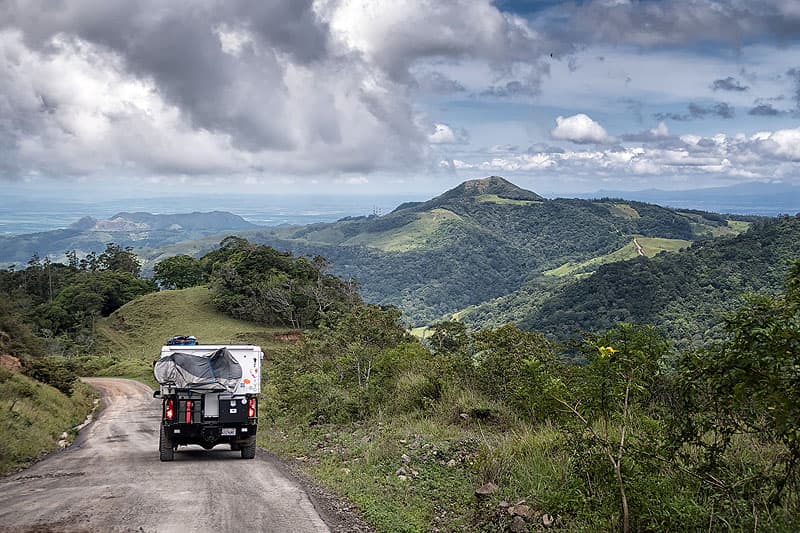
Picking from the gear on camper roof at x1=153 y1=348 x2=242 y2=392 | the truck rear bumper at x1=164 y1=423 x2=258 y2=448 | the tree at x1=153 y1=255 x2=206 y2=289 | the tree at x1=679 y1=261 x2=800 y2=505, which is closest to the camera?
the tree at x1=679 y1=261 x2=800 y2=505

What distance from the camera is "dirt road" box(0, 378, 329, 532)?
24.0ft

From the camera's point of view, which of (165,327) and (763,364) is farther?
(165,327)

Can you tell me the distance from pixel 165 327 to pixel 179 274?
26944 mm

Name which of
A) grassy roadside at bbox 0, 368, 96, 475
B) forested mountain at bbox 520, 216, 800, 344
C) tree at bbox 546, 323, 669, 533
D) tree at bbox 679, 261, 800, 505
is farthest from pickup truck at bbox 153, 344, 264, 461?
forested mountain at bbox 520, 216, 800, 344

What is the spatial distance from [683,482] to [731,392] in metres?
1.64

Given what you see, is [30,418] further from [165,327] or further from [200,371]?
[165,327]

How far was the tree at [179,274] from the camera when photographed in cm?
8681

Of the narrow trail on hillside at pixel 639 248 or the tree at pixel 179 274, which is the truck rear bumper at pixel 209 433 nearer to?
the tree at pixel 179 274

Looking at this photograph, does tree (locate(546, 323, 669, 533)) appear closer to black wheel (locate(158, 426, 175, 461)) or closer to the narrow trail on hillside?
black wheel (locate(158, 426, 175, 461))

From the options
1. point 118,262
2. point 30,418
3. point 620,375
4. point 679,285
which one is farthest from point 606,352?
point 118,262

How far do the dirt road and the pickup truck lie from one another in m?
0.50

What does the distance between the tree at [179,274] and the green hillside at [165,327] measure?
1578 centimetres

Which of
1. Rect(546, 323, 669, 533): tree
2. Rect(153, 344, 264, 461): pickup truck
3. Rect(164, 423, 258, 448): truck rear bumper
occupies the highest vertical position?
Rect(546, 323, 669, 533): tree

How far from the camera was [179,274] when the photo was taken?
8744 cm
